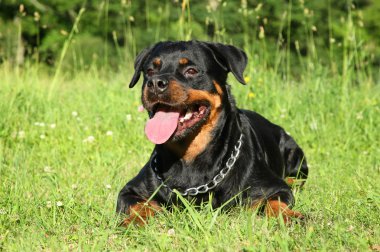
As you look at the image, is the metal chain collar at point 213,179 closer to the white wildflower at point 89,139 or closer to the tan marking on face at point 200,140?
the tan marking on face at point 200,140

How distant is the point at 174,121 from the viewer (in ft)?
12.6

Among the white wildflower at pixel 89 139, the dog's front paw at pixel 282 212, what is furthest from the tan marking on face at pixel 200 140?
the white wildflower at pixel 89 139

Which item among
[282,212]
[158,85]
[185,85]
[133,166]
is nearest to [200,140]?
[185,85]

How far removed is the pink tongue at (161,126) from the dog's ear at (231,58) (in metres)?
0.53

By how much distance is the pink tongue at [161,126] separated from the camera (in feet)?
12.5

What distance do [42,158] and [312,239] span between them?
3.14 metres

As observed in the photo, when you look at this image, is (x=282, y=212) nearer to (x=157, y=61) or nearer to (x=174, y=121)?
(x=174, y=121)

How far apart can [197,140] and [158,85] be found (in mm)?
480

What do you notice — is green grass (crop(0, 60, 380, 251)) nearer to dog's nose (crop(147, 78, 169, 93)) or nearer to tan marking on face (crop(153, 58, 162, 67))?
dog's nose (crop(147, 78, 169, 93))

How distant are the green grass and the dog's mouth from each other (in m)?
0.50

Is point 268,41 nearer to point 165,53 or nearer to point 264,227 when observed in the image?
point 165,53

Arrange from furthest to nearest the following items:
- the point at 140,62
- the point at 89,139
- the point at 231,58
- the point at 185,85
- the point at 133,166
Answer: the point at 89,139, the point at 133,166, the point at 140,62, the point at 231,58, the point at 185,85

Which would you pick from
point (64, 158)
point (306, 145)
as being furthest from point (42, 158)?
point (306, 145)

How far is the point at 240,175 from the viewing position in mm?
3973
